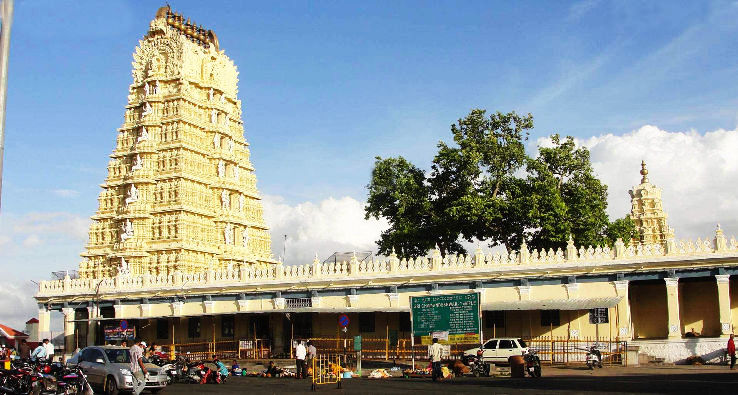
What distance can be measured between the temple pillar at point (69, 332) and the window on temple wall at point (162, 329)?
17.0ft

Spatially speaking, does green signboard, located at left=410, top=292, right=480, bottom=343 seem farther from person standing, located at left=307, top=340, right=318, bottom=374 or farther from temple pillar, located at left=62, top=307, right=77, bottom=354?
temple pillar, located at left=62, top=307, right=77, bottom=354

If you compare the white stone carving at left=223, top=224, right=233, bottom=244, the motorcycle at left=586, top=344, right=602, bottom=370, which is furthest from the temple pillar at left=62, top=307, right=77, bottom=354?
the motorcycle at left=586, top=344, right=602, bottom=370

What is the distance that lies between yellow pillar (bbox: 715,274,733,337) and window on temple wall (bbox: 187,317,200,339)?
1123 inches

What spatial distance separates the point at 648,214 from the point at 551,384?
2004 inches

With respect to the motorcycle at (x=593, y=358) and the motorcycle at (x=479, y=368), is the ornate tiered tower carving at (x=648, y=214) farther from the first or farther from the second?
the motorcycle at (x=479, y=368)

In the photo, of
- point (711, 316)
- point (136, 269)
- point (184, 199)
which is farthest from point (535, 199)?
point (136, 269)

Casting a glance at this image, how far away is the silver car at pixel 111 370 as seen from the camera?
23000 millimetres

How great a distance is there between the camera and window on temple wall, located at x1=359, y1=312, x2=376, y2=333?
41.2 meters

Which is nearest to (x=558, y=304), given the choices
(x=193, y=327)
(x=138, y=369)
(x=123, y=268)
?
(x=138, y=369)

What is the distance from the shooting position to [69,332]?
49062 mm

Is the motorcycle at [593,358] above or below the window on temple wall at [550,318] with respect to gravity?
below

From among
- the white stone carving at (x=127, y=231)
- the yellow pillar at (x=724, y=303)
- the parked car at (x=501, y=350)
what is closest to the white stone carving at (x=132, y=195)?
the white stone carving at (x=127, y=231)

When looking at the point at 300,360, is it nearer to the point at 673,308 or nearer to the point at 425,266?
the point at 425,266

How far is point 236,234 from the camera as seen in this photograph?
195 feet
